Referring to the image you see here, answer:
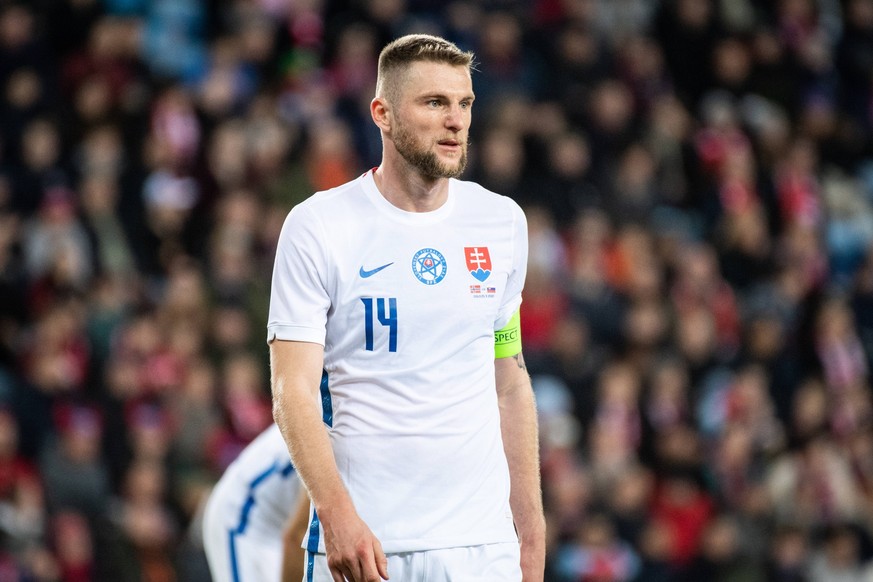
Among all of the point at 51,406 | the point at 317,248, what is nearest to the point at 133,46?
the point at 51,406

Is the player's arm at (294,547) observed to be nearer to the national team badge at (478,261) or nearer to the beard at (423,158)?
the national team badge at (478,261)

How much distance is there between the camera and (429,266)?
4.51 metres

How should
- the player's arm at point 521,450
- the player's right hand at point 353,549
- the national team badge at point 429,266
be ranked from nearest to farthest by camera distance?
the player's right hand at point 353,549
the national team badge at point 429,266
the player's arm at point 521,450

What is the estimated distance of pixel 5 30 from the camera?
12625 millimetres

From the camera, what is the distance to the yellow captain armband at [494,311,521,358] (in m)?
4.77

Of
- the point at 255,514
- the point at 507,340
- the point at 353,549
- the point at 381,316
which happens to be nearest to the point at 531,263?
the point at 255,514

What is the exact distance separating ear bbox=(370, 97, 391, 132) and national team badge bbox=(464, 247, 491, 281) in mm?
469

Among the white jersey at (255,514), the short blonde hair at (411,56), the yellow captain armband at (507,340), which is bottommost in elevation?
the white jersey at (255,514)

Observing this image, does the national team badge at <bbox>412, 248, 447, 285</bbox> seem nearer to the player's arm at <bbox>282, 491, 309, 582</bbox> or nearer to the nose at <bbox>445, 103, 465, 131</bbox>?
the nose at <bbox>445, 103, 465, 131</bbox>

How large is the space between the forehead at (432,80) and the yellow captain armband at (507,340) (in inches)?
31.5

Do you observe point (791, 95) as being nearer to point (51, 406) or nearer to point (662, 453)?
point (662, 453)

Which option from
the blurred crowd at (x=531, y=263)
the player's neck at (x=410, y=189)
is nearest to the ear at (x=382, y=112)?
the player's neck at (x=410, y=189)

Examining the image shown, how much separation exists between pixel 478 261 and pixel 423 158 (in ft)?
1.25

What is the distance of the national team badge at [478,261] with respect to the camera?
180 inches
